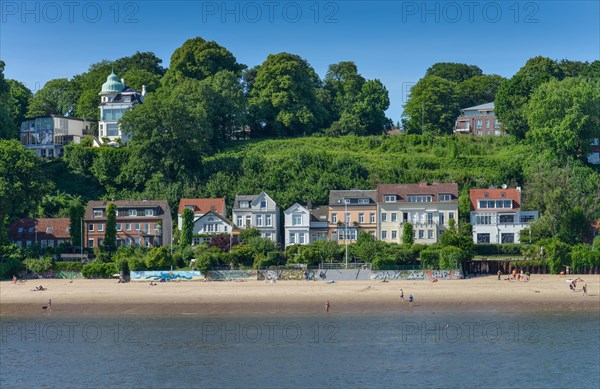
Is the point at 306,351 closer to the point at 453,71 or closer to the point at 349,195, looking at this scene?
the point at 349,195

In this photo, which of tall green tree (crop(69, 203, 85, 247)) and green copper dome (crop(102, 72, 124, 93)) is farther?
green copper dome (crop(102, 72, 124, 93))

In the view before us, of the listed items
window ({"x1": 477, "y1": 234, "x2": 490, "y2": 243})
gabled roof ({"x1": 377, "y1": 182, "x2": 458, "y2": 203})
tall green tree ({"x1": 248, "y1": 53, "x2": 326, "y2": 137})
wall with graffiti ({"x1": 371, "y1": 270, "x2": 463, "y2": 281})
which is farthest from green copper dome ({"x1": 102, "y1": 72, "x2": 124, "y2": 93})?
wall with graffiti ({"x1": 371, "y1": 270, "x2": 463, "y2": 281})

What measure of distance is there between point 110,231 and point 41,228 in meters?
6.46

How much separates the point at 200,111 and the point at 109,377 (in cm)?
5174

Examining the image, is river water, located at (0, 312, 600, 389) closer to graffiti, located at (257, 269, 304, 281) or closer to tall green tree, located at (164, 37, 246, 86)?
graffiti, located at (257, 269, 304, 281)

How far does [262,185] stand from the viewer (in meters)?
97.5

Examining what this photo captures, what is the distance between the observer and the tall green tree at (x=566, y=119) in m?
97.4

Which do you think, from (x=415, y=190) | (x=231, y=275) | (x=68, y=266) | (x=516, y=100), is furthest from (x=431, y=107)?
(x=68, y=266)

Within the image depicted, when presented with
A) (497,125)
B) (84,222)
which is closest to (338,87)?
(497,125)

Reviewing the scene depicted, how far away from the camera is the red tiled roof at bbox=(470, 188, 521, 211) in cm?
8944

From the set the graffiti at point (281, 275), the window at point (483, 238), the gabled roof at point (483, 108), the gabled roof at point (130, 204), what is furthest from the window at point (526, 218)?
the gabled roof at point (483, 108)

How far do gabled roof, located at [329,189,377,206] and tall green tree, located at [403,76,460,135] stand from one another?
90.9 feet

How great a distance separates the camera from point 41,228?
3514 inches

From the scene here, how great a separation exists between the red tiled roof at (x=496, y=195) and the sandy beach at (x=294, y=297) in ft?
45.0
